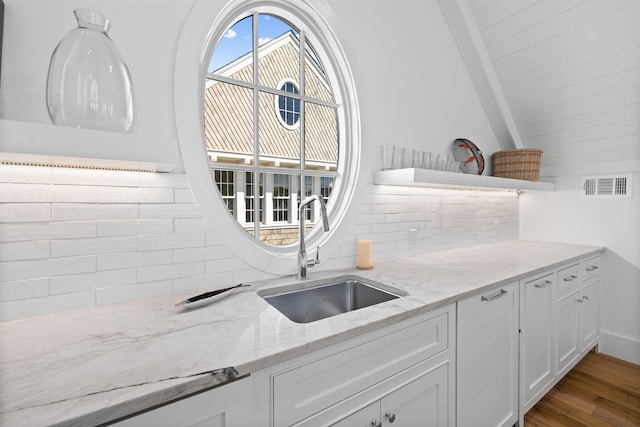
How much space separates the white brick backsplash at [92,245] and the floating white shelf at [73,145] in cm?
28

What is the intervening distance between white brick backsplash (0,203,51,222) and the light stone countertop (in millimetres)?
330

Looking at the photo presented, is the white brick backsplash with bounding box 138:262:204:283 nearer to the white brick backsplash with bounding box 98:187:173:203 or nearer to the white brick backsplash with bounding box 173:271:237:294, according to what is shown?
the white brick backsplash with bounding box 173:271:237:294

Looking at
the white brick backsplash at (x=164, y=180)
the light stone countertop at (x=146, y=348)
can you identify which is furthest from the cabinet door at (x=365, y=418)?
the white brick backsplash at (x=164, y=180)

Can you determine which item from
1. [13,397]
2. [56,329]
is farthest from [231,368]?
[56,329]

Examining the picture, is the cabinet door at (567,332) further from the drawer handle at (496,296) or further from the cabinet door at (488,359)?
the drawer handle at (496,296)

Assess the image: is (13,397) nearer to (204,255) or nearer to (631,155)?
(204,255)

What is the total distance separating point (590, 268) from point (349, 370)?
99.9 inches

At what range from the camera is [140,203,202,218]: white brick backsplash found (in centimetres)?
120

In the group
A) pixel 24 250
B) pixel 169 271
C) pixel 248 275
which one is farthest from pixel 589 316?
pixel 24 250

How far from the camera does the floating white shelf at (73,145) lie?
0.75m

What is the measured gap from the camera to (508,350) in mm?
1595

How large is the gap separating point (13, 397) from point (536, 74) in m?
3.35

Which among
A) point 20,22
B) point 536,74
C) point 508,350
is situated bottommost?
point 508,350

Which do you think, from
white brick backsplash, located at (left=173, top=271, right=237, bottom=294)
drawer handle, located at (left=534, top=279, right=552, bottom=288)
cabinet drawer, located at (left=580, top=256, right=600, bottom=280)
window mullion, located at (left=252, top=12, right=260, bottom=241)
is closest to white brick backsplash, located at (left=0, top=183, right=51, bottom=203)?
white brick backsplash, located at (left=173, top=271, right=237, bottom=294)
